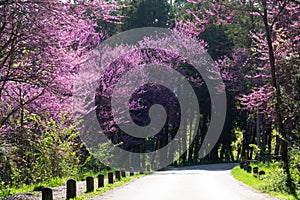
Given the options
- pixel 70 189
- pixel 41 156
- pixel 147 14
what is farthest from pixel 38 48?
pixel 147 14

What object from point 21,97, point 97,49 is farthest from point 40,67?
point 97,49

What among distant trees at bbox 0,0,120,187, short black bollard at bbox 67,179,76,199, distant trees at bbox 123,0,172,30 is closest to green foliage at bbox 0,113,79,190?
distant trees at bbox 0,0,120,187

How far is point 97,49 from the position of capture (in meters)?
37.3

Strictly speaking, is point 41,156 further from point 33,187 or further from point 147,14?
point 147,14

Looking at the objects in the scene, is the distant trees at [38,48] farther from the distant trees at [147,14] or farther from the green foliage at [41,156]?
the distant trees at [147,14]

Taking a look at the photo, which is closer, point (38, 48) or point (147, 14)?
point (38, 48)

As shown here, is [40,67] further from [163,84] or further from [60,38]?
[163,84]

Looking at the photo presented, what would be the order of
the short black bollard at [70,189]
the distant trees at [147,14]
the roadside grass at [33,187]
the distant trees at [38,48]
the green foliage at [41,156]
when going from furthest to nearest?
the distant trees at [147,14] → the green foliage at [41,156] → the roadside grass at [33,187] → the short black bollard at [70,189] → the distant trees at [38,48]

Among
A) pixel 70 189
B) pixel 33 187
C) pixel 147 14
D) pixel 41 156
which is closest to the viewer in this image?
pixel 70 189

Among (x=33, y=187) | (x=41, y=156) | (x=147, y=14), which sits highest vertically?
(x=147, y=14)

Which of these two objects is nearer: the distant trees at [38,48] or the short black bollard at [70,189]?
the distant trees at [38,48]

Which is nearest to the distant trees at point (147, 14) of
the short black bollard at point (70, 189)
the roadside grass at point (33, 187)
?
the roadside grass at point (33, 187)

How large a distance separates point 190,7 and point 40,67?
44.3 metres

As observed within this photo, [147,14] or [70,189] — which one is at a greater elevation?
[147,14]
